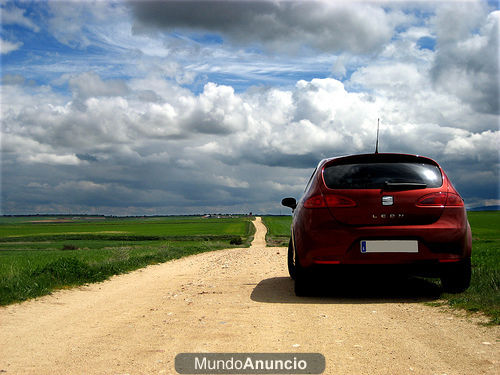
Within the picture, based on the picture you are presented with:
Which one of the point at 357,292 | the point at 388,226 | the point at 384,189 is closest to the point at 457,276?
the point at 388,226

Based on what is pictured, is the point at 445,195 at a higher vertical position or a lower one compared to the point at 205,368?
higher

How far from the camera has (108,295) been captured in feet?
27.7

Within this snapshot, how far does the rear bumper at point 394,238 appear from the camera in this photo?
6168 millimetres

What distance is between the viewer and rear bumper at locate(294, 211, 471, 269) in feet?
20.2

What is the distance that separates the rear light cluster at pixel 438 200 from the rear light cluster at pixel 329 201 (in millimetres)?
905

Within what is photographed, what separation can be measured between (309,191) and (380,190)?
1.06 meters

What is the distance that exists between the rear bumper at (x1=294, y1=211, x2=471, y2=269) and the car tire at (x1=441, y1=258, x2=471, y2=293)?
0.14m

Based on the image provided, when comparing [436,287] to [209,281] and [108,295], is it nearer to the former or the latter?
[209,281]

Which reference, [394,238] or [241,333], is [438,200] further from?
[241,333]

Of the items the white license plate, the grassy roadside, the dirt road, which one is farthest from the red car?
the grassy roadside

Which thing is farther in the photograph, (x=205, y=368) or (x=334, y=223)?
(x=334, y=223)

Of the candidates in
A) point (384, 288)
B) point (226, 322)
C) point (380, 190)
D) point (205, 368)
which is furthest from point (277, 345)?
point (384, 288)

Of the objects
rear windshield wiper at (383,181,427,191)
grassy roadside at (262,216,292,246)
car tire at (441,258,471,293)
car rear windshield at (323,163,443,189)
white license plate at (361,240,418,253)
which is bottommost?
A: grassy roadside at (262,216,292,246)

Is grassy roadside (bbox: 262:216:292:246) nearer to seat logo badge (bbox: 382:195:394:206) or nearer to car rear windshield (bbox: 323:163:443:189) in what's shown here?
car rear windshield (bbox: 323:163:443:189)
